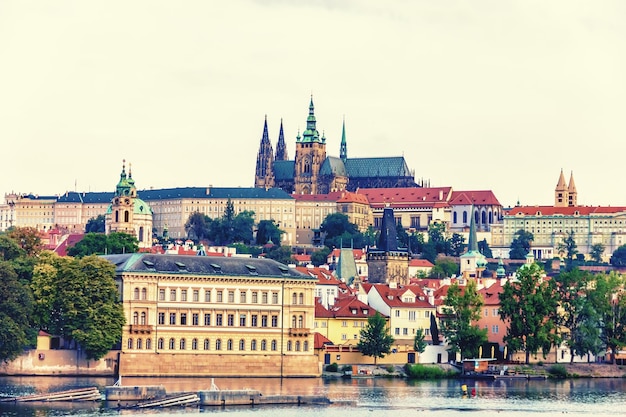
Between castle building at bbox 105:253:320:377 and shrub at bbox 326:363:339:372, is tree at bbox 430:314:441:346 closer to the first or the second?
shrub at bbox 326:363:339:372

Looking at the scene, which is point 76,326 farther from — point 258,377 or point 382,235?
point 382,235

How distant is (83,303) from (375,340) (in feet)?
65.9

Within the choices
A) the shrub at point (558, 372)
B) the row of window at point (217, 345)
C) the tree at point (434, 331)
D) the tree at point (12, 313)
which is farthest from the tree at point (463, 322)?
the tree at point (12, 313)

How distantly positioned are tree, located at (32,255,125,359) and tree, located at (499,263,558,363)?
92.3ft

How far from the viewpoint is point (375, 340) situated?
111312 millimetres

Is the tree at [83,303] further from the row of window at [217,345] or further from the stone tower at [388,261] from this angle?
the stone tower at [388,261]

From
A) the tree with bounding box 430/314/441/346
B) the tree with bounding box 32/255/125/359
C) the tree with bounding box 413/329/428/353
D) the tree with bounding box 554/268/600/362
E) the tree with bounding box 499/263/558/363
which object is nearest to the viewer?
the tree with bounding box 32/255/125/359

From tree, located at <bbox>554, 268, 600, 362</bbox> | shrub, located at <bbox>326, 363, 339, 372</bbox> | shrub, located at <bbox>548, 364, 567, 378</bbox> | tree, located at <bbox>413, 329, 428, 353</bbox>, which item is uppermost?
tree, located at <bbox>554, 268, 600, 362</bbox>

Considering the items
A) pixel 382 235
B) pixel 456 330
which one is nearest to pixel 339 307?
pixel 456 330

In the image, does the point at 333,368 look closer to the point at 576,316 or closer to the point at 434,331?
the point at 434,331

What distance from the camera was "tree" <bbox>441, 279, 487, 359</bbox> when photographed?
11450 centimetres

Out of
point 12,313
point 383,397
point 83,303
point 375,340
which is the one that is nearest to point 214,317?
point 83,303

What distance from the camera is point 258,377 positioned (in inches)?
4114

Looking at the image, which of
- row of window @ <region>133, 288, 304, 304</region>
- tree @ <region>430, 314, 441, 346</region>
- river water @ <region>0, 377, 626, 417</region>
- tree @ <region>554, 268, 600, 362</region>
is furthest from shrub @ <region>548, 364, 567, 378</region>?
row of window @ <region>133, 288, 304, 304</region>
